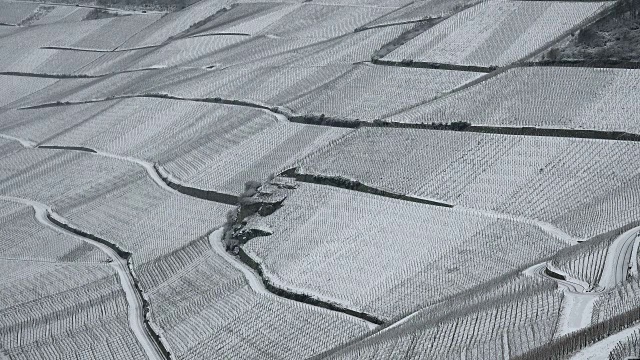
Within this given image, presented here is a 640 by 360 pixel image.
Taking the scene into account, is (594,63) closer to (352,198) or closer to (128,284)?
(352,198)

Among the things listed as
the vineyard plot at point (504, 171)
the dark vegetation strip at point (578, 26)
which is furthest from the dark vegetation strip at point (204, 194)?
the dark vegetation strip at point (578, 26)

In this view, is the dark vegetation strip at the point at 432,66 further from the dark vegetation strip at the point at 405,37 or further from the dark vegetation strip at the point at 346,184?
the dark vegetation strip at the point at 346,184

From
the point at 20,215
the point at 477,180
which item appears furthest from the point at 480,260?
the point at 20,215

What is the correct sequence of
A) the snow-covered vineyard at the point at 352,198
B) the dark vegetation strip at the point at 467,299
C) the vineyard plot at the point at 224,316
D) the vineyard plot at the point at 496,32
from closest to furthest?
the dark vegetation strip at the point at 467,299
the snow-covered vineyard at the point at 352,198
the vineyard plot at the point at 224,316
the vineyard plot at the point at 496,32

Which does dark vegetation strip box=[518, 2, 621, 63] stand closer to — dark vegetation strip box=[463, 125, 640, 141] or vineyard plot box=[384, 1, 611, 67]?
vineyard plot box=[384, 1, 611, 67]

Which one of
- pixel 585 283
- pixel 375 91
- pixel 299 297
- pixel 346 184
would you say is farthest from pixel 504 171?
pixel 375 91

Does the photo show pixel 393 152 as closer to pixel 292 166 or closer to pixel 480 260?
pixel 292 166
